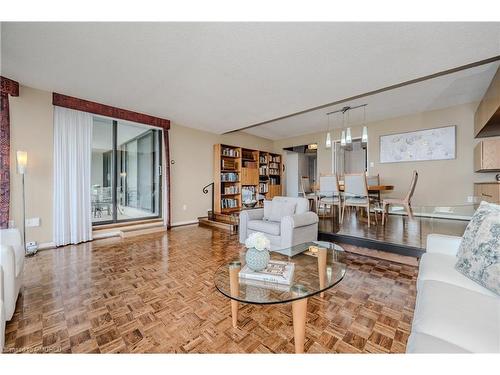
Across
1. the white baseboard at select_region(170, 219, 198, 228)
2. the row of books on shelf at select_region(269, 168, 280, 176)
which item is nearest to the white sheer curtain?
the white baseboard at select_region(170, 219, 198, 228)

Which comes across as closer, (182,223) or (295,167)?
(182,223)

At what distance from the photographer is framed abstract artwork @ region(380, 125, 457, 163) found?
4242mm

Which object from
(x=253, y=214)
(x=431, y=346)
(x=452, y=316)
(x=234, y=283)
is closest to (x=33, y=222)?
(x=253, y=214)

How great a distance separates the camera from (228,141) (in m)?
5.96

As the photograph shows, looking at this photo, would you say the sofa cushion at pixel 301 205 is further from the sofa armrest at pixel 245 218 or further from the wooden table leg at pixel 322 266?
the wooden table leg at pixel 322 266

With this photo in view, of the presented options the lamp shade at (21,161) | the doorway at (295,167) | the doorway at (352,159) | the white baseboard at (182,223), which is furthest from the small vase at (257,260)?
the doorway at (295,167)

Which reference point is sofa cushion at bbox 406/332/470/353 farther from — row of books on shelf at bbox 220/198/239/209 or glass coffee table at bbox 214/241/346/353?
row of books on shelf at bbox 220/198/239/209

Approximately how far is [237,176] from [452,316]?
5073 mm

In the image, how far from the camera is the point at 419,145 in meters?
4.58

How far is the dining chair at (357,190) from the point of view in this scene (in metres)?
3.51

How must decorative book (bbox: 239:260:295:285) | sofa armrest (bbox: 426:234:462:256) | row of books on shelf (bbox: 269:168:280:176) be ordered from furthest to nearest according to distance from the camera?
row of books on shelf (bbox: 269:168:280:176), sofa armrest (bbox: 426:234:462:256), decorative book (bbox: 239:260:295:285)

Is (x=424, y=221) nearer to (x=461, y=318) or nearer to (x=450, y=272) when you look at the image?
(x=450, y=272)

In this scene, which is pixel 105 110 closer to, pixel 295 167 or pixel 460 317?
pixel 460 317
